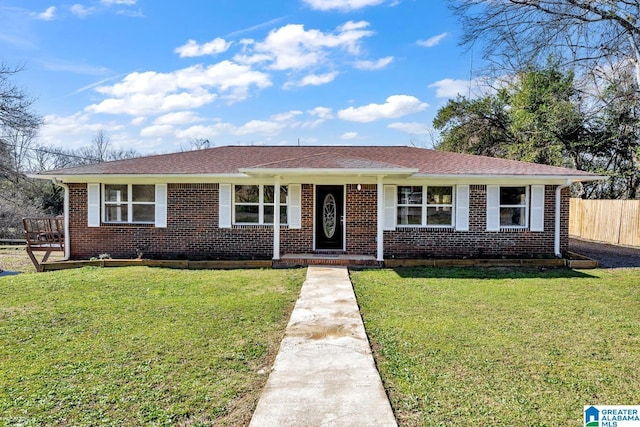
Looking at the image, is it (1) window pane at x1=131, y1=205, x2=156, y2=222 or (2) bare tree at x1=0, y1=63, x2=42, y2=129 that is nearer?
(1) window pane at x1=131, y1=205, x2=156, y2=222

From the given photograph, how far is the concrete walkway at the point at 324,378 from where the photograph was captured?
10.7 feet

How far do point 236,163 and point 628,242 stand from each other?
51.5 feet

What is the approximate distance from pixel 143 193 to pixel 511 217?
35.6 feet

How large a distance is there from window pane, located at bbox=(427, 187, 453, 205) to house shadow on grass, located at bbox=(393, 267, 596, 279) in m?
2.09

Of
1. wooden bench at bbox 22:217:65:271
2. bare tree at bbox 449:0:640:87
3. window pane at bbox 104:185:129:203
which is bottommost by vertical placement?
wooden bench at bbox 22:217:65:271

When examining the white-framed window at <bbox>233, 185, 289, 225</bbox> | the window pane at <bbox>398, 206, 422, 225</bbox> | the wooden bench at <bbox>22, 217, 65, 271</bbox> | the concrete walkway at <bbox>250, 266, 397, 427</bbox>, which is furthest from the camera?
the white-framed window at <bbox>233, 185, 289, 225</bbox>

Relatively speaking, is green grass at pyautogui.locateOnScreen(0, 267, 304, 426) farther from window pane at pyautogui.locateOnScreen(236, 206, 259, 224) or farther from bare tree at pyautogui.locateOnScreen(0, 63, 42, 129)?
bare tree at pyautogui.locateOnScreen(0, 63, 42, 129)

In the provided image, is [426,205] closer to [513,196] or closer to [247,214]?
[513,196]

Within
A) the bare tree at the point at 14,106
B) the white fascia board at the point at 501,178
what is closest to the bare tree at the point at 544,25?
the white fascia board at the point at 501,178

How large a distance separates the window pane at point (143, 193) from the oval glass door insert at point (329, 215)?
16.6ft

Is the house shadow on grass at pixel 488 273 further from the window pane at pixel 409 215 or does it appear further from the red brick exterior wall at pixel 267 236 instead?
the window pane at pixel 409 215

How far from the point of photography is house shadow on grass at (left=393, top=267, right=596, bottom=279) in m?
9.66

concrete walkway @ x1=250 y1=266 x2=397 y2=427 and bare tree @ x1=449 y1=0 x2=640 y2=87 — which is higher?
bare tree @ x1=449 y1=0 x2=640 y2=87
